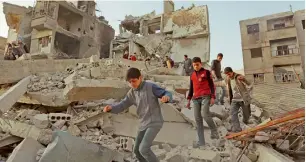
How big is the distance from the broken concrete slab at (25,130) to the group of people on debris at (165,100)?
1.27 metres

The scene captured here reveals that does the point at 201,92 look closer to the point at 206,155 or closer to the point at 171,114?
the point at 206,155

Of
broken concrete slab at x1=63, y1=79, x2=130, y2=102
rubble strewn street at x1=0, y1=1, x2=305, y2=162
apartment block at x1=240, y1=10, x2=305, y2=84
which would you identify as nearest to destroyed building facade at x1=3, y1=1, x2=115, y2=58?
rubble strewn street at x1=0, y1=1, x2=305, y2=162

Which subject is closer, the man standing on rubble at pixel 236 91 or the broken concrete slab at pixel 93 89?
the man standing on rubble at pixel 236 91

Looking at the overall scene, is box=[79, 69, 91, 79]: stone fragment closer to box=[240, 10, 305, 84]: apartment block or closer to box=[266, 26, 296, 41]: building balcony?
box=[240, 10, 305, 84]: apartment block

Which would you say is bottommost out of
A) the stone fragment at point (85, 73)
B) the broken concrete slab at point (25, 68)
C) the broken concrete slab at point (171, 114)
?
the broken concrete slab at point (171, 114)

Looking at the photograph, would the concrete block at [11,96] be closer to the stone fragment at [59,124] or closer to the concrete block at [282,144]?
the stone fragment at [59,124]

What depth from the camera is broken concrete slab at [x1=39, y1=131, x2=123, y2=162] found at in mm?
3054

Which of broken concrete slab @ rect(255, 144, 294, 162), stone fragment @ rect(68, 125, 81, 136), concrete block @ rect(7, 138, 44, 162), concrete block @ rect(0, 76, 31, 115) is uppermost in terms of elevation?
concrete block @ rect(0, 76, 31, 115)

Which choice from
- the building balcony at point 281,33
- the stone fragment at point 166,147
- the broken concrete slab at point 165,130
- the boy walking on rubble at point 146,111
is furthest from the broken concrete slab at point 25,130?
the building balcony at point 281,33

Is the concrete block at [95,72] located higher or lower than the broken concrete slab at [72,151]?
higher

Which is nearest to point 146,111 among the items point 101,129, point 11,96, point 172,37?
point 101,129

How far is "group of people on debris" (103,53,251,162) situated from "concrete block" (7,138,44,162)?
1.16 metres

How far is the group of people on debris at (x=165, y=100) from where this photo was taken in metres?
2.94

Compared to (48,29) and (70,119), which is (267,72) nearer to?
(48,29)
